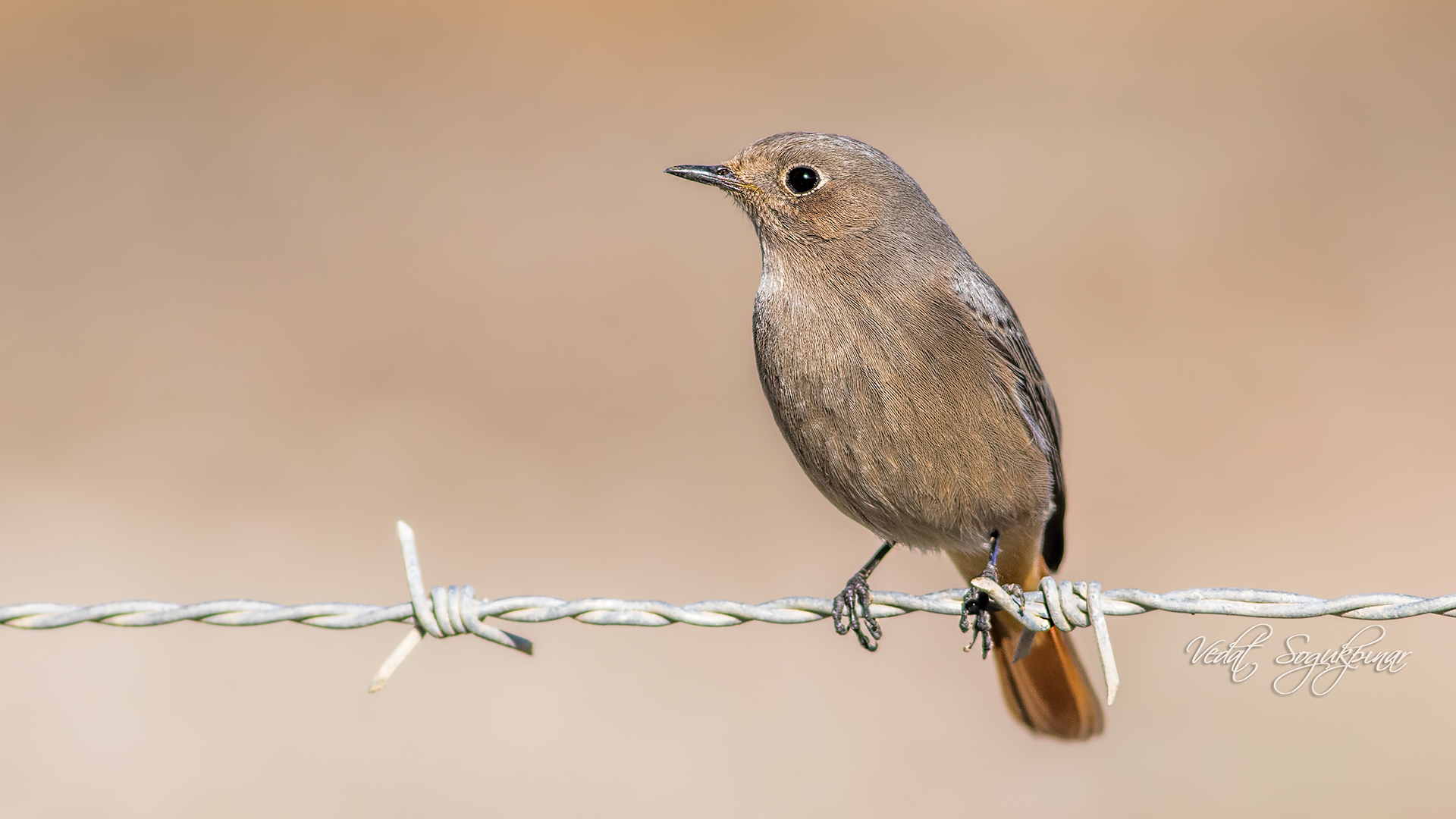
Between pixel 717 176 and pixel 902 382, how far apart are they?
1249mm

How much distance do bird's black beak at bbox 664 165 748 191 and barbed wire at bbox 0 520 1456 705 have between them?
198 cm

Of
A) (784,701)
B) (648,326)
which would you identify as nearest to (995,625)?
(784,701)

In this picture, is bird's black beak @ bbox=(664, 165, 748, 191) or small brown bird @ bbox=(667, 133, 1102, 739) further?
bird's black beak @ bbox=(664, 165, 748, 191)

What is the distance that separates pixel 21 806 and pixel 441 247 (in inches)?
244

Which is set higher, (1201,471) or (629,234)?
(629,234)

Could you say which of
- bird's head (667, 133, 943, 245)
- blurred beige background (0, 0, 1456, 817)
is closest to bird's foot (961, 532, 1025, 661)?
bird's head (667, 133, 943, 245)

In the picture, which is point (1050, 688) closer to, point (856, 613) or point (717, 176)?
point (856, 613)

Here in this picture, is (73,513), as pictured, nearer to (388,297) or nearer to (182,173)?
(388,297)

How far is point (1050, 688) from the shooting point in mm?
4945

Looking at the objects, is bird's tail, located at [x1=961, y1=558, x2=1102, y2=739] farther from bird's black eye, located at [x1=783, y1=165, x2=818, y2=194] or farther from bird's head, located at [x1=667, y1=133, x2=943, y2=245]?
bird's black eye, located at [x1=783, y1=165, x2=818, y2=194]

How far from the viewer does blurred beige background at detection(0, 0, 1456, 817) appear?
7.14 meters

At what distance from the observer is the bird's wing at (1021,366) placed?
4703mm

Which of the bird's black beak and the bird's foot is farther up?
the bird's black beak

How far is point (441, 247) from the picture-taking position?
1164 cm
